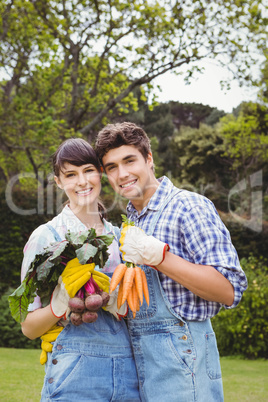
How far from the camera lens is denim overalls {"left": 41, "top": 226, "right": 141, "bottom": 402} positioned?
6.55 ft

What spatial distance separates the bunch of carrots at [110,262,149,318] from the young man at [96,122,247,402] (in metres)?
0.07

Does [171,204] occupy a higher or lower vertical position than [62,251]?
higher

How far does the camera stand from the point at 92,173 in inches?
Result: 98.7

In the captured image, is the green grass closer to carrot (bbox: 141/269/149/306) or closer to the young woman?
the young woman

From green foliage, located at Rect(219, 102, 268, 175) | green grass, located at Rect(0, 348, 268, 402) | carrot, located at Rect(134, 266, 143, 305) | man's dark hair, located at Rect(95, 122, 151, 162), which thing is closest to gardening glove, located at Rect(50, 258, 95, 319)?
carrot, located at Rect(134, 266, 143, 305)

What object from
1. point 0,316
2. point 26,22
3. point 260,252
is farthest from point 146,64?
point 0,316

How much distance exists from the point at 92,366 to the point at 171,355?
1.22 ft

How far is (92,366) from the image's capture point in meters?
2.05

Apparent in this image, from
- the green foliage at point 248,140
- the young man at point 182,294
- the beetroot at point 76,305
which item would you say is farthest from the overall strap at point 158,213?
the green foliage at point 248,140

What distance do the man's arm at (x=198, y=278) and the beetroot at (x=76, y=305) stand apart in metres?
0.38

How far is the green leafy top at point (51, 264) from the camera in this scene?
1982mm

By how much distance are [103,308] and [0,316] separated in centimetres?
627

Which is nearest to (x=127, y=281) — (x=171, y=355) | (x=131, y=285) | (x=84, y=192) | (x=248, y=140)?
(x=131, y=285)

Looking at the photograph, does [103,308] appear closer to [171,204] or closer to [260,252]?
[171,204]
